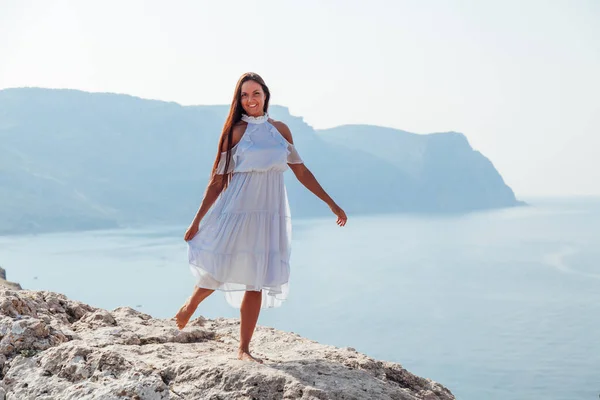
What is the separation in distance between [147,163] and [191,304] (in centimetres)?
7283

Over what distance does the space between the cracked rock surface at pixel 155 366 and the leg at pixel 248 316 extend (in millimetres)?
66

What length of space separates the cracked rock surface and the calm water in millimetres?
32178

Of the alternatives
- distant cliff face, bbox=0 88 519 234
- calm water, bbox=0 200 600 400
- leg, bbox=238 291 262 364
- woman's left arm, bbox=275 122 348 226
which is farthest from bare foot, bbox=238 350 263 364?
distant cliff face, bbox=0 88 519 234

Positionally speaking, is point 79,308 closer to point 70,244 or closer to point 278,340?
point 278,340

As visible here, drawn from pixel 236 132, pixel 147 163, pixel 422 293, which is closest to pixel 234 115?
pixel 236 132

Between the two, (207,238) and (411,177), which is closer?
(207,238)

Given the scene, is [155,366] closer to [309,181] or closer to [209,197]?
[209,197]

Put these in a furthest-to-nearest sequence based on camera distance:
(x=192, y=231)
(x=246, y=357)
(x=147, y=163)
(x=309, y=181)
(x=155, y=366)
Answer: (x=147, y=163) < (x=309, y=181) < (x=192, y=231) < (x=246, y=357) < (x=155, y=366)

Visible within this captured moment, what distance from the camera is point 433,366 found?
36656mm

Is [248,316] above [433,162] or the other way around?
the other way around

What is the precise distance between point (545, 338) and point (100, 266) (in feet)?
118

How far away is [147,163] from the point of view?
73.4 metres

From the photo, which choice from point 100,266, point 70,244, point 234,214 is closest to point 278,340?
point 234,214

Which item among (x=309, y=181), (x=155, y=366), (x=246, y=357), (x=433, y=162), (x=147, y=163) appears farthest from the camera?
(x=433, y=162)
